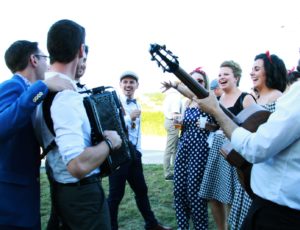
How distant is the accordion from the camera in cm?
193

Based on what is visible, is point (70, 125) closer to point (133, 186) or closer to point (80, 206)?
point (80, 206)

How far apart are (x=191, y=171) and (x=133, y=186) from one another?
40.7 inches

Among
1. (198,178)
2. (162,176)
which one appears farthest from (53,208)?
(162,176)

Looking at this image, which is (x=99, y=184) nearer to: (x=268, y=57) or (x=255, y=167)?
(x=255, y=167)

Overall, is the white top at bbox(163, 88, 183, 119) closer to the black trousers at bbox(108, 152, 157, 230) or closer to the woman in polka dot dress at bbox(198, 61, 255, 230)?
the black trousers at bbox(108, 152, 157, 230)

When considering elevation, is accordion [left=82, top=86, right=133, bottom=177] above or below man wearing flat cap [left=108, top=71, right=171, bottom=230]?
above

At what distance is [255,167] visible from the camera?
6.50 ft

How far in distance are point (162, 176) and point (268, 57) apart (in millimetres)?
4270

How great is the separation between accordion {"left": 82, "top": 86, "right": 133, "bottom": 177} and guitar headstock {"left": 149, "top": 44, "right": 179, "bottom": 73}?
1.24 feet

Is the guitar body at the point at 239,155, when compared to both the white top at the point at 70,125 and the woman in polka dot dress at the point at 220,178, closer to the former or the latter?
the white top at the point at 70,125

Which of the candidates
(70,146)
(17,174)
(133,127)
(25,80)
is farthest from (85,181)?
(133,127)

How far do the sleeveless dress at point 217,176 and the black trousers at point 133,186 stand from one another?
99cm

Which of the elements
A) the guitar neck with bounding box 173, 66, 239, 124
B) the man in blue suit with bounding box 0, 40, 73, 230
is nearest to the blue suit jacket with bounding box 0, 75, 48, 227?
the man in blue suit with bounding box 0, 40, 73, 230

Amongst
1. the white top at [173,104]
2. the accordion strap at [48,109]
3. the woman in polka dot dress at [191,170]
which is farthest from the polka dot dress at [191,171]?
the white top at [173,104]
